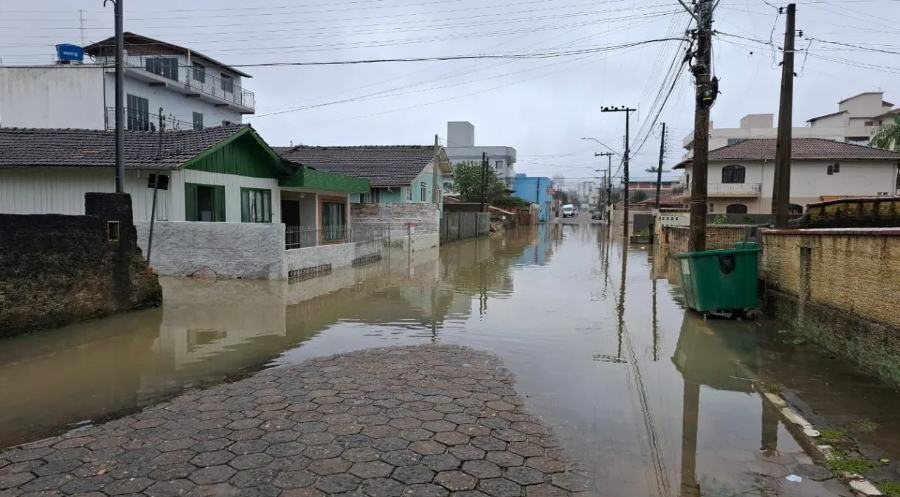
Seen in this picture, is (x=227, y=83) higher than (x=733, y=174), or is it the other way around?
(x=227, y=83)

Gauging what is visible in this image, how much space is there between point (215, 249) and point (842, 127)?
70246mm

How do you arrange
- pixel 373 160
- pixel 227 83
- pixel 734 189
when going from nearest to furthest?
pixel 373 160
pixel 227 83
pixel 734 189

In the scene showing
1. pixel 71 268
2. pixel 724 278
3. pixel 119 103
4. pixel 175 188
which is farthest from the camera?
pixel 175 188

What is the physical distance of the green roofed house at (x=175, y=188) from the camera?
15352mm

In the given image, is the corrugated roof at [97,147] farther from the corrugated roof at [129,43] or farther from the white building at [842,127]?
the white building at [842,127]

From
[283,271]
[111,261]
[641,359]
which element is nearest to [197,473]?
[641,359]

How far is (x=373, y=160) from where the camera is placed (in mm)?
34844

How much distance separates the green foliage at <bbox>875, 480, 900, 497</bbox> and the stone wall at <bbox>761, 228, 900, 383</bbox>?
291cm

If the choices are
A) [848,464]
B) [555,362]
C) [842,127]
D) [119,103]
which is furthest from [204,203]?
[842,127]

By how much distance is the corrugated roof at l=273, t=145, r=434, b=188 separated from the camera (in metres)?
32.3

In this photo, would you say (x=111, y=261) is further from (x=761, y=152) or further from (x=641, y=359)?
(x=761, y=152)

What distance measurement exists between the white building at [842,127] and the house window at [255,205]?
2102 inches

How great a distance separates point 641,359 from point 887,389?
2.86m

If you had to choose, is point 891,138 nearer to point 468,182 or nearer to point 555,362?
point 468,182
